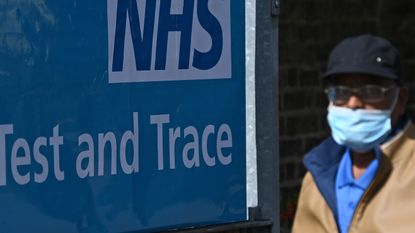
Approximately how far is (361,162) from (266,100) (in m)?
2.24

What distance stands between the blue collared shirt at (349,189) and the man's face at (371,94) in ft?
0.50

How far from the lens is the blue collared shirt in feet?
12.5

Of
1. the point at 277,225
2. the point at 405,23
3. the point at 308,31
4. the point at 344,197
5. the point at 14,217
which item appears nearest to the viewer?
the point at 344,197

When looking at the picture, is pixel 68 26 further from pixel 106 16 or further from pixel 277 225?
pixel 277 225

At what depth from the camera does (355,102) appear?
13.0 ft

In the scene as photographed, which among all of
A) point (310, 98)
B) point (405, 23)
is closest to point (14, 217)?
point (310, 98)

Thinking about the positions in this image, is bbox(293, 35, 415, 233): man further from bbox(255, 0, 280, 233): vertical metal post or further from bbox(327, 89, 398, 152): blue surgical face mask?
bbox(255, 0, 280, 233): vertical metal post

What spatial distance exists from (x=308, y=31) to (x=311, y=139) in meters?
0.77

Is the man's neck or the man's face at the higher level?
the man's face

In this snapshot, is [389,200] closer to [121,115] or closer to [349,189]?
[349,189]

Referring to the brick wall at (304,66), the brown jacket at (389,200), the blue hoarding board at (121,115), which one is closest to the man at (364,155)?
the brown jacket at (389,200)

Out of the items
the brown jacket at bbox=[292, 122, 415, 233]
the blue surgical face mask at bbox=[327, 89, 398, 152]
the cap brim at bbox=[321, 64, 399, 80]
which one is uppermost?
the cap brim at bbox=[321, 64, 399, 80]

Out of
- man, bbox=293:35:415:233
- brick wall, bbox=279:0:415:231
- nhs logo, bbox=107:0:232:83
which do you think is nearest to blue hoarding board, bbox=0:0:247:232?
nhs logo, bbox=107:0:232:83

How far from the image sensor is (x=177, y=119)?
5691 mm
